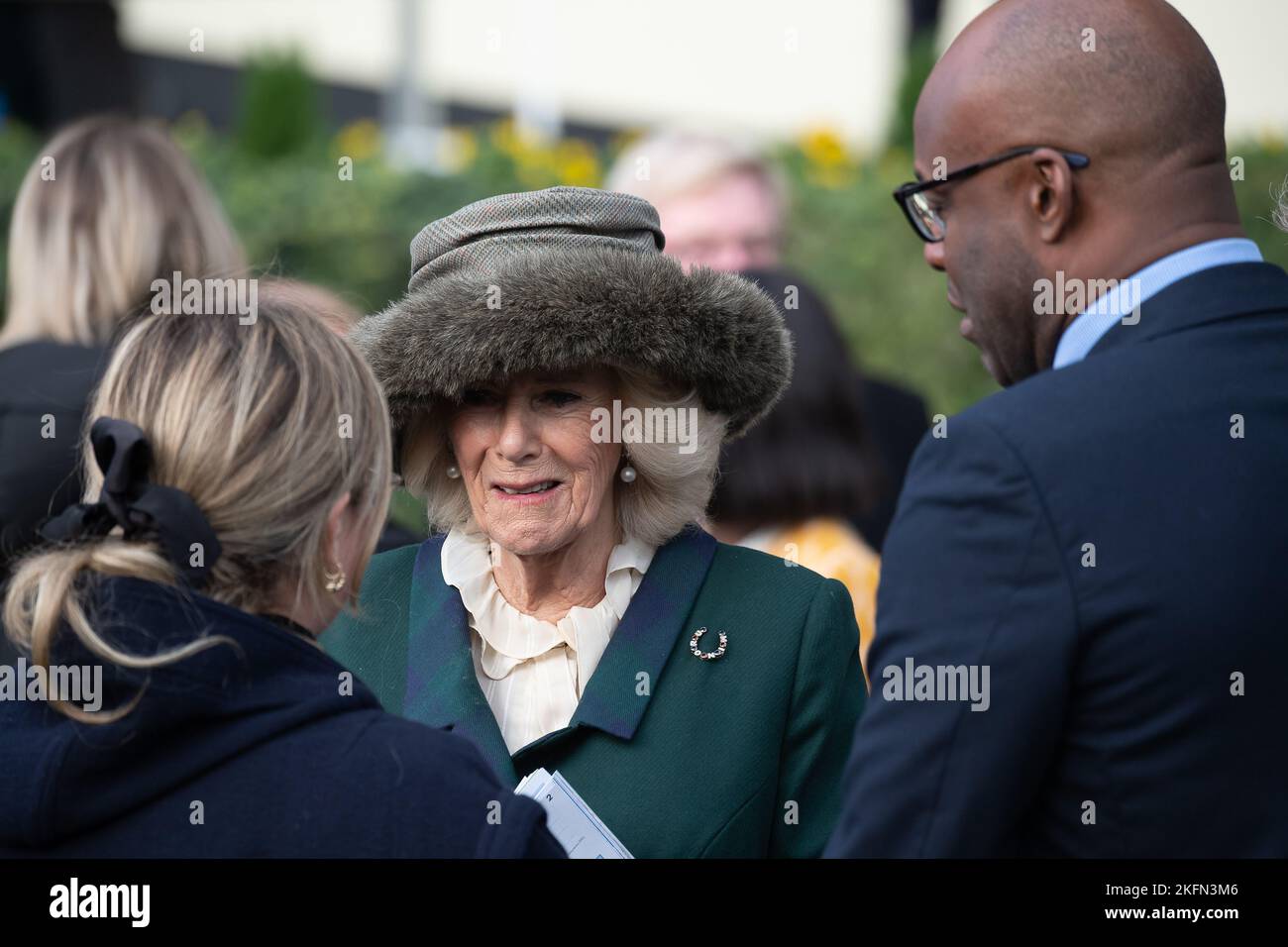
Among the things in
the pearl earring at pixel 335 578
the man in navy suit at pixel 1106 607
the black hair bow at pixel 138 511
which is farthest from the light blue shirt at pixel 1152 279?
the black hair bow at pixel 138 511

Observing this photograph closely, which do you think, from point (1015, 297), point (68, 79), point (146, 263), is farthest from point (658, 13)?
point (1015, 297)

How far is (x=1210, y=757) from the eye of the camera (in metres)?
1.95

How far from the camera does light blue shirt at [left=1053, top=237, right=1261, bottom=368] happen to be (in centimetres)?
218

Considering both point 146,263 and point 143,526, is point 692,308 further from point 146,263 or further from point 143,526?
point 146,263

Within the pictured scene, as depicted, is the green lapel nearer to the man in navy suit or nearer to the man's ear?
the man in navy suit

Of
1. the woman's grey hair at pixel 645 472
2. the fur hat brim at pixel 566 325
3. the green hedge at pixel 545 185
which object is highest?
the green hedge at pixel 545 185

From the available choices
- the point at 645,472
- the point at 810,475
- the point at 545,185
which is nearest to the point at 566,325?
the point at 645,472

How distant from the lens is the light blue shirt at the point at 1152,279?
218 cm

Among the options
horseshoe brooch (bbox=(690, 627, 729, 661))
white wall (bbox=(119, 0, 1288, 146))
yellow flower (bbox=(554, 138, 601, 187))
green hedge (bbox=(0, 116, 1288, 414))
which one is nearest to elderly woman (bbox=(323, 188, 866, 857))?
horseshoe brooch (bbox=(690, 627, 729, 661))

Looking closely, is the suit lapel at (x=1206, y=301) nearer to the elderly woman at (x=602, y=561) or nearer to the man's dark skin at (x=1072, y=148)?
the man's dark skin at (x=1072, y=148)

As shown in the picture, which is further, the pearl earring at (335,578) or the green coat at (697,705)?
the green coat at (697,705)

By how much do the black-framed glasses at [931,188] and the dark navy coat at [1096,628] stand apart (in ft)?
1.24

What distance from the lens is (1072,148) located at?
7.34ft

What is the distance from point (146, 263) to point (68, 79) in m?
9.04
